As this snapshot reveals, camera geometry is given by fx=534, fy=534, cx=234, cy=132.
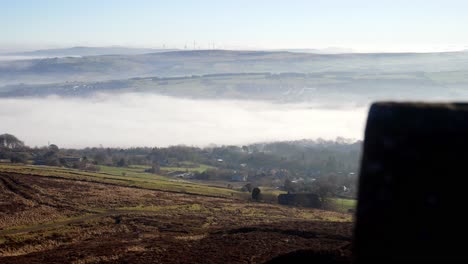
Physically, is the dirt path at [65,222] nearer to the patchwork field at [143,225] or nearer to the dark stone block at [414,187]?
the patchwork field at [143,225]

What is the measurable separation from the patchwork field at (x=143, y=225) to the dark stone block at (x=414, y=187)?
47.9ft

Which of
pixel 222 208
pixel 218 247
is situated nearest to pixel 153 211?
pixel 222 208

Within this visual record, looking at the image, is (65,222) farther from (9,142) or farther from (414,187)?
(9,142)

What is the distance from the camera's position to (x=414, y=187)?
8.51 m

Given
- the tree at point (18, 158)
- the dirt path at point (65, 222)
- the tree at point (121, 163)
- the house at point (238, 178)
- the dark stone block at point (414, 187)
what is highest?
the dark stone block at point (414, 187)

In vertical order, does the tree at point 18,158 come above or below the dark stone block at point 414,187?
below

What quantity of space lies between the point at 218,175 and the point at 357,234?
370 feet

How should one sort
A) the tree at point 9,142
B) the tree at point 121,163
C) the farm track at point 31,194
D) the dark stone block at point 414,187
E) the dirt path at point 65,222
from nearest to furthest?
the dark stone block at point 414,187
the dirt path at point 65,222
the farm track at point 31,194
the tree at point 121,163
the tree at point 9,142

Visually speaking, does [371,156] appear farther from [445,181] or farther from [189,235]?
[189,235]

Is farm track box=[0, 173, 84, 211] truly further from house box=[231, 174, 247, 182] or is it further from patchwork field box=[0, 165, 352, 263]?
house box=[231, 174, 247, 182]

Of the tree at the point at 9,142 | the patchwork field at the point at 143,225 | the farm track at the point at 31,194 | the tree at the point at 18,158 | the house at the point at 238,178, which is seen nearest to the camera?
the patchwork field at the point at 143,225

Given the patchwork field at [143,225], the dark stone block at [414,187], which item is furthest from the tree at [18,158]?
the dark stone block at [414,187]

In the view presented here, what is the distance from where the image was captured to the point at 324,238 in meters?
37.9

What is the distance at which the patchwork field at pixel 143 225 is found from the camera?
112 ft
